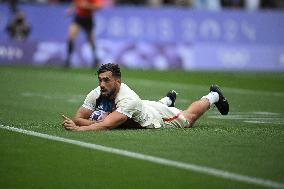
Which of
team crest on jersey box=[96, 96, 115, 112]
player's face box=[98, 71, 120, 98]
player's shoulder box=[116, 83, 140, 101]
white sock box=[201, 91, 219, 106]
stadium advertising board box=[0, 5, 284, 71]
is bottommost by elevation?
stadium advertising board box=[0, 5, 284, 71]

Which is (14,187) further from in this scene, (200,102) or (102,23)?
(102,23)

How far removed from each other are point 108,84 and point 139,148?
151cm

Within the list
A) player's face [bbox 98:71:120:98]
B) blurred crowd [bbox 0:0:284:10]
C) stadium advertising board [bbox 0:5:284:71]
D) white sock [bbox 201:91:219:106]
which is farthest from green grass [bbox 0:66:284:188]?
blurred crowd [bbox 0:0:284:10]

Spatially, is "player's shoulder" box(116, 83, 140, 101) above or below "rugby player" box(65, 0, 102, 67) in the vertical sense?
above

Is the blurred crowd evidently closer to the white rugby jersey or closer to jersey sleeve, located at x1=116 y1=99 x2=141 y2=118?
the white rugby jersey

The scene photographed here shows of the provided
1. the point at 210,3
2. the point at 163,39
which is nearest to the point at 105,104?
the point at 163,39

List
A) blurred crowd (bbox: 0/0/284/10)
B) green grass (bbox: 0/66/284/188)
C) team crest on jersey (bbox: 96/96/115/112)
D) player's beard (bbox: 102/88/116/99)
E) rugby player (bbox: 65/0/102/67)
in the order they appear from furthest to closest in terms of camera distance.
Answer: blurred crowd (bbox: 0/0/284/10)
rugby player (bbox: 65/0/102/67)
team crest on jersey (bbox: 96/96/115/112)
player's beard (bbox: 102/88/116/99)
green grass (bbox: 0/66/284/188)

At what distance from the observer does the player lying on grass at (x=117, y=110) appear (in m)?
12.0

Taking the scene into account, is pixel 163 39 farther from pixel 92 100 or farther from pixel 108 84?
pixel 108 84

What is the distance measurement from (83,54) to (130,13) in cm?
195

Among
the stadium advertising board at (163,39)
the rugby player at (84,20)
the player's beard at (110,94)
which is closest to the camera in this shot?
the player's beard at (110,94)

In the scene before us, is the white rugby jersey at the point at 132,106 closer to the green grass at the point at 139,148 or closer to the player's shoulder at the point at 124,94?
the player's shoulder at the point at 124,94

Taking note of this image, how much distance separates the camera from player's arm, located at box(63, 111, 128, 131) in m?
11.9

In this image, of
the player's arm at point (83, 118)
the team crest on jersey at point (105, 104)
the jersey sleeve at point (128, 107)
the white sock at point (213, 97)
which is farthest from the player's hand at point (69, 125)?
the white sock at point (213, 97)
